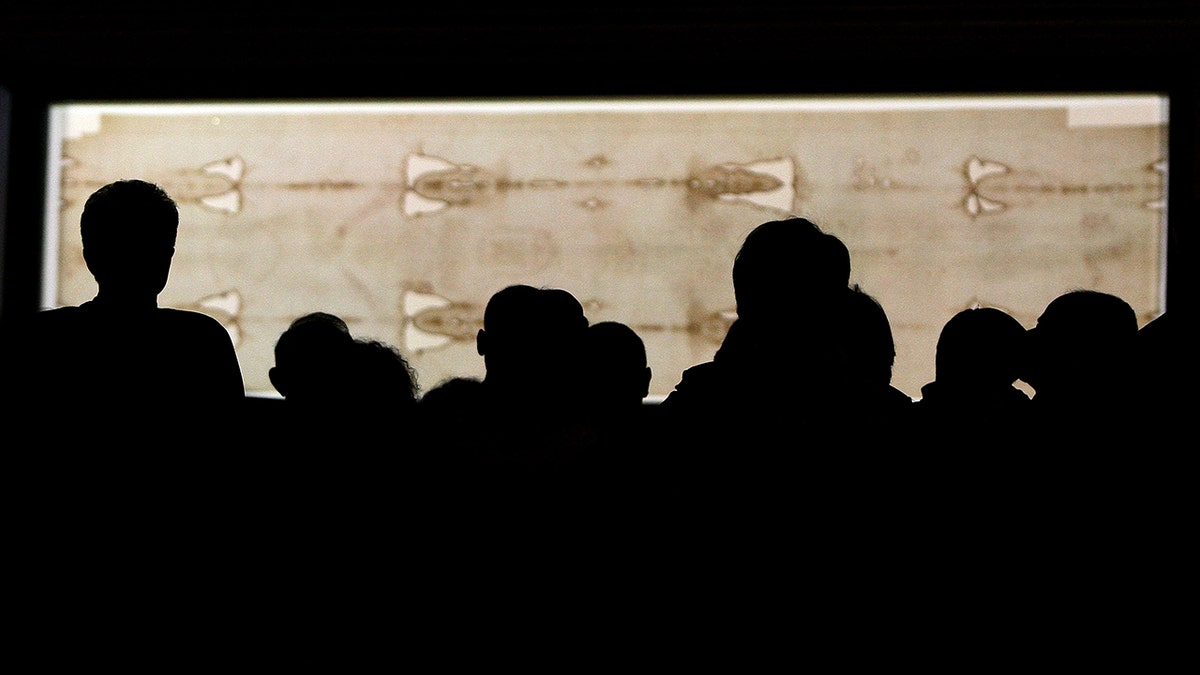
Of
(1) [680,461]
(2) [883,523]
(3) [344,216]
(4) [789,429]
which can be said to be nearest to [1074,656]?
(2) [883,523]

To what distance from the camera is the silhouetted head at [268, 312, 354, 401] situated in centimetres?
244

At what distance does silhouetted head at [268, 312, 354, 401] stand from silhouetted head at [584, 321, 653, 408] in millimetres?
578

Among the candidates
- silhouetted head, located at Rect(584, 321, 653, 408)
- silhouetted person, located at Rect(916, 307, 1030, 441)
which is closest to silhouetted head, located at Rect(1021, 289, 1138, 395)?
silhouetted person, located at Rect(916, 307, 1030, 441)

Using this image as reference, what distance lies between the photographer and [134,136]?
4543mm

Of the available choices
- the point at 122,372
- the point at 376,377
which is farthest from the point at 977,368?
the point at 122,372

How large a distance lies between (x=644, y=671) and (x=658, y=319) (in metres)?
2.61

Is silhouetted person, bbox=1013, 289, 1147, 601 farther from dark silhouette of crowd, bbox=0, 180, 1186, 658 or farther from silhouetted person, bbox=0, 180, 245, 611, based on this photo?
silhouetted person, bbox=0, 180, 245, 611

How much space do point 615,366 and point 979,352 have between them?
854 mm

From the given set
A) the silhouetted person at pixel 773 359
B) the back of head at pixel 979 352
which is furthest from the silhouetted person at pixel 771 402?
the back of head at pixel 979 352

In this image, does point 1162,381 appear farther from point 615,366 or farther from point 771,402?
point 615,366

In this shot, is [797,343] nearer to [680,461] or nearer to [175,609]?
[680,461]

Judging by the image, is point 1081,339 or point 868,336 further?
point 868,336

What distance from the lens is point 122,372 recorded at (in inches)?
73.4

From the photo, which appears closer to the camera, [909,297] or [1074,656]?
[1074,656]
